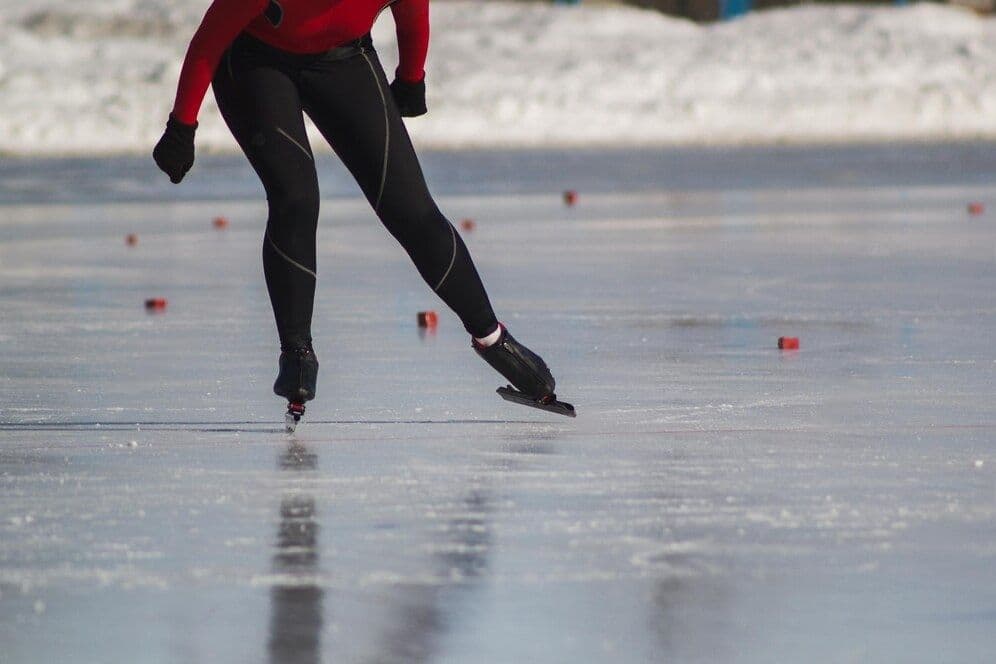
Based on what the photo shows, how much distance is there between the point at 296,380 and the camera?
6.17 meters

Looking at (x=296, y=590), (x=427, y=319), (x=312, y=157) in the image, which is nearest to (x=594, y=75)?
(x=427, y=319)

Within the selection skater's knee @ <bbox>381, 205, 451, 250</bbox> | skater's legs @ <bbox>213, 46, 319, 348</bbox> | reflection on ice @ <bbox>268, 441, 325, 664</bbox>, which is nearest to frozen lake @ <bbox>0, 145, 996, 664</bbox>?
reflection on ice @ <bbox>268, 441, 325, 664</bbox>

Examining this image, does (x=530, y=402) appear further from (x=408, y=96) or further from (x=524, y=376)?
(x=408, y=96)

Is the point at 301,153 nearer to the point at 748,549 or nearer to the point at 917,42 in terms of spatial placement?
the point at 748,549

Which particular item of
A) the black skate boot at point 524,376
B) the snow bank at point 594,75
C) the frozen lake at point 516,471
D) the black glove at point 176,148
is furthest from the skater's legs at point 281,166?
the snow bank at point 594,75

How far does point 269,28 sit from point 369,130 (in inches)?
14.9

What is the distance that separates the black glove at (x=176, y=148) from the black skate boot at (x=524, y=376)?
3.09ft

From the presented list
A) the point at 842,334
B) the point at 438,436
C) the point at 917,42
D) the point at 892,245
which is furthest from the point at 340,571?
the point at 917,42

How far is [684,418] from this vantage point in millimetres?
6332

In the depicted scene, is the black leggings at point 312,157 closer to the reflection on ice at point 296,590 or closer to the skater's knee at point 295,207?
the skater's knee at point 295,207

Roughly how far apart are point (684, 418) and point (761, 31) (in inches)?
1618

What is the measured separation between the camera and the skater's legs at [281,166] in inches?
239

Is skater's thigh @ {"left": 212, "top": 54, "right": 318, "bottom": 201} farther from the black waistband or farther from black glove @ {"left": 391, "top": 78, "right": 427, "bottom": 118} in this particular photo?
black glove @ {"left": 391, "top": 78, "right": 427, "bottom": 118}

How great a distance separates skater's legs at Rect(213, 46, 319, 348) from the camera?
239 inches
